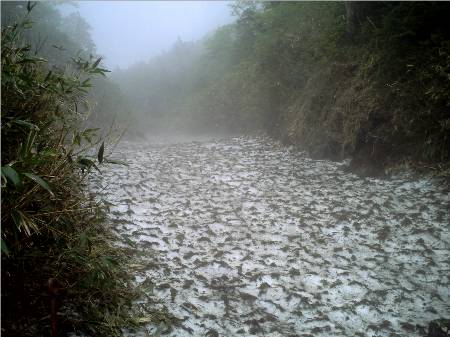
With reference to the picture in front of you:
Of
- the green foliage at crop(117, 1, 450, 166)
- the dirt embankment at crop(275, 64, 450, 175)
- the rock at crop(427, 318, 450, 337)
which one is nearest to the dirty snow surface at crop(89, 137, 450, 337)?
the rock at crop(427, 318, 450, 337)

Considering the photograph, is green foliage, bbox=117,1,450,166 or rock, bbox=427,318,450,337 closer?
rock, bbox=427,318,450,337

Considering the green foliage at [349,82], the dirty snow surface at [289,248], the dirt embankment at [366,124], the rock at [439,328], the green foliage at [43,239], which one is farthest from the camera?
the green foliage at [349,82]

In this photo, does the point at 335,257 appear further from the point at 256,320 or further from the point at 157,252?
the point at 157,252

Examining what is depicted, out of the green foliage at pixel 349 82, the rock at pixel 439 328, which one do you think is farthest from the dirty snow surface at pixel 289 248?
the green foliage at pixel 349 82

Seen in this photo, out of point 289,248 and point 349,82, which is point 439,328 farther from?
point 349,82

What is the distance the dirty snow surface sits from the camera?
3.51 m

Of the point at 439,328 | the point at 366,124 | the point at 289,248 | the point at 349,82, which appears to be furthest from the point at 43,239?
the point at 349,82

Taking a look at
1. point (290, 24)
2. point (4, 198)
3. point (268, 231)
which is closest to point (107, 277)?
point (4, 198)

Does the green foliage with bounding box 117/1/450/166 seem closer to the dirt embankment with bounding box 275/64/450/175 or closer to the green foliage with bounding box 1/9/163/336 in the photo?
the dirt embankment with bounding box 275/64/450/175

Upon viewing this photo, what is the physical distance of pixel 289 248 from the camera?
15.6ft

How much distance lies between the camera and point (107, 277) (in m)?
3.17

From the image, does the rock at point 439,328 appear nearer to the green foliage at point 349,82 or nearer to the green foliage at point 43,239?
the green foliage at point 43,239

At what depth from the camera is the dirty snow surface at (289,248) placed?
3.51 m

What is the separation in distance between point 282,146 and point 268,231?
16.7 ft
